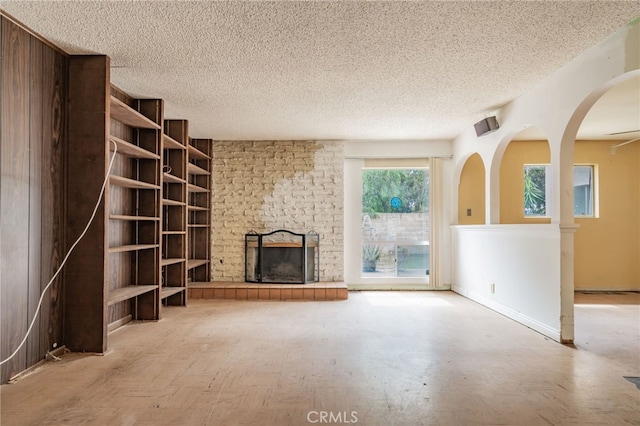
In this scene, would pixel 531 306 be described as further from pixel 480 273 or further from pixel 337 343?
pixel 337 343

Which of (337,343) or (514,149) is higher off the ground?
(514,149)

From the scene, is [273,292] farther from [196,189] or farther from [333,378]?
[333,378]

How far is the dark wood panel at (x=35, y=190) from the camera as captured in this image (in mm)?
2502

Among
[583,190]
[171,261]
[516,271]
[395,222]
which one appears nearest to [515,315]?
[516,271]

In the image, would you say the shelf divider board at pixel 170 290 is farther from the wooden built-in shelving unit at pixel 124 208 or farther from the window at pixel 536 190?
the window at pixel 536 190

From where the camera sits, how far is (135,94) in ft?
12.2

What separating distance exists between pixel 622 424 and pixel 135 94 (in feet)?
14.8

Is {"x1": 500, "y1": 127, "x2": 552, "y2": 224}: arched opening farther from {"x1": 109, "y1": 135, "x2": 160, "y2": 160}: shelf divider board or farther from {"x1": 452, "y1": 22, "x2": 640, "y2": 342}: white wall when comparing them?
{"x1": 109, "y1": 135, "x2": 160, "y2": 160}: shelf divider board

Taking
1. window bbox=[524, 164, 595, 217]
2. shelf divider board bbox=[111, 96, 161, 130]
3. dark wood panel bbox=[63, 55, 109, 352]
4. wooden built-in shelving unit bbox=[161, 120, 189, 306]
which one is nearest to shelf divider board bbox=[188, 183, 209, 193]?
wooden built-in shelving unit bbox=[161, 120, 189, 306]

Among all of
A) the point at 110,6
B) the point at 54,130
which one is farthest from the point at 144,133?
the point at 110,6

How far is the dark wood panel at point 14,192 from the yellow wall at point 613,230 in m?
6.77

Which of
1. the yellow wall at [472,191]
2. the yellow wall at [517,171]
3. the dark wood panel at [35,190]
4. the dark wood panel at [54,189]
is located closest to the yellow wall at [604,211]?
the yellow wall at [517,171]

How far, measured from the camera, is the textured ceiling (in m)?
2.22

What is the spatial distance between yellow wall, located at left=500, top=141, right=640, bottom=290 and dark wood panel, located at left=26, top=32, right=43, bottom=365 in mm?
5829
